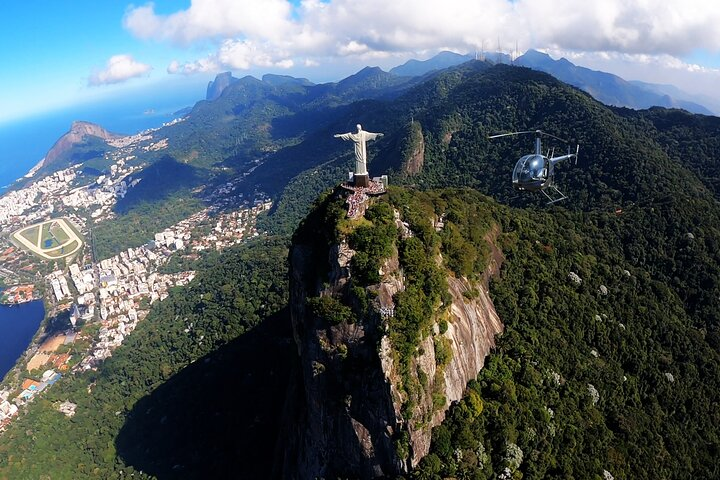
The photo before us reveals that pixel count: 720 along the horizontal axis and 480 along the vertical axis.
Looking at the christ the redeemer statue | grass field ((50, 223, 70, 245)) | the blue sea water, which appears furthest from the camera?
grass field ((50, 223, 70, 245))

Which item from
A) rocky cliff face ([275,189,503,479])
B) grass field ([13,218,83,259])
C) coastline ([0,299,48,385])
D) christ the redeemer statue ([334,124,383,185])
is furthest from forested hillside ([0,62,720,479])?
grass field ([13,218,83,259])

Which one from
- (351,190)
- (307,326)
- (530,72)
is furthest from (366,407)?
(530,72)

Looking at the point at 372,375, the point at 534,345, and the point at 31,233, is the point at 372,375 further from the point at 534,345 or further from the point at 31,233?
the point at 31,233

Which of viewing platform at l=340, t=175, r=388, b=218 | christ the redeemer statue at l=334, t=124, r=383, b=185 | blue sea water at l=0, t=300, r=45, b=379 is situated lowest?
blue sea water at l=0, t=300, r=45, b=379

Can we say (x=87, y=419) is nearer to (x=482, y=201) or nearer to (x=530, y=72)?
(x=482, y=201)

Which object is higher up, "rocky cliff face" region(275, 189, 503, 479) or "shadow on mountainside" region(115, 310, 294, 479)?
"rocky cliff face" region(275, 189, 503, 479)

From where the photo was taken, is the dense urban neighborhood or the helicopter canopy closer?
the helicopter canopy

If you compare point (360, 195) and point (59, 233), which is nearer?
point (360, 195)

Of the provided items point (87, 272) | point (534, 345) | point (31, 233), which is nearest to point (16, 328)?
point (87, 272)

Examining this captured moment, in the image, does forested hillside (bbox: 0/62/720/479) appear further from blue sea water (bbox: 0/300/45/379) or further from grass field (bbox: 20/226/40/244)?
grass field (bbox: 20/226/40/244)
